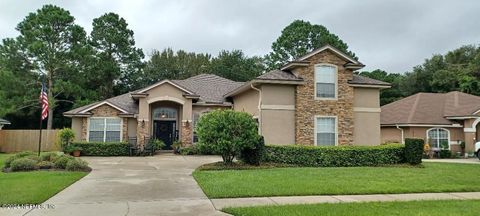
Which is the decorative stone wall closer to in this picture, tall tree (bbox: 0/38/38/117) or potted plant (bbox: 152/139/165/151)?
potted plant (bbox: 152/139/165/151)

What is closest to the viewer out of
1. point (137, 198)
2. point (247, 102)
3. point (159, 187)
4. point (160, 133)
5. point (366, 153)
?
point (137, 198)

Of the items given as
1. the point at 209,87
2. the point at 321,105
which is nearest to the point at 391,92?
the point at 209,87

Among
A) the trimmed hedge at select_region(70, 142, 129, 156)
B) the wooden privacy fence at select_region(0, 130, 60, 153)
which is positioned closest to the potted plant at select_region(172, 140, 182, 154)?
the trimmed hedge at select_region(70, 142, 129, 156)

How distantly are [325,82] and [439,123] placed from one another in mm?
11885

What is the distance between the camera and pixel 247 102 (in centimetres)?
2202

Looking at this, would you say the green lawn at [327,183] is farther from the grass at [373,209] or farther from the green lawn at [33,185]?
the green lawn at [33,185]

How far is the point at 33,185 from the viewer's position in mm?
9984

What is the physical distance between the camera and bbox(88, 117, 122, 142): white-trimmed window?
23.9m

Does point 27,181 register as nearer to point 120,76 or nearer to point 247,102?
point 247,102

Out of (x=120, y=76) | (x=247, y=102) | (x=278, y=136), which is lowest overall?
(x=278, y=136)

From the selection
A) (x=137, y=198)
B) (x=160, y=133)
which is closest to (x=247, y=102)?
(x=160, y=133)

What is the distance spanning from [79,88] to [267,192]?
1121 inches

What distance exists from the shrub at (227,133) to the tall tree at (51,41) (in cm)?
2125

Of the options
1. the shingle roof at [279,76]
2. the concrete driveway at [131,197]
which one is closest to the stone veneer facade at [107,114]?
the shingle roof at [279,76]
